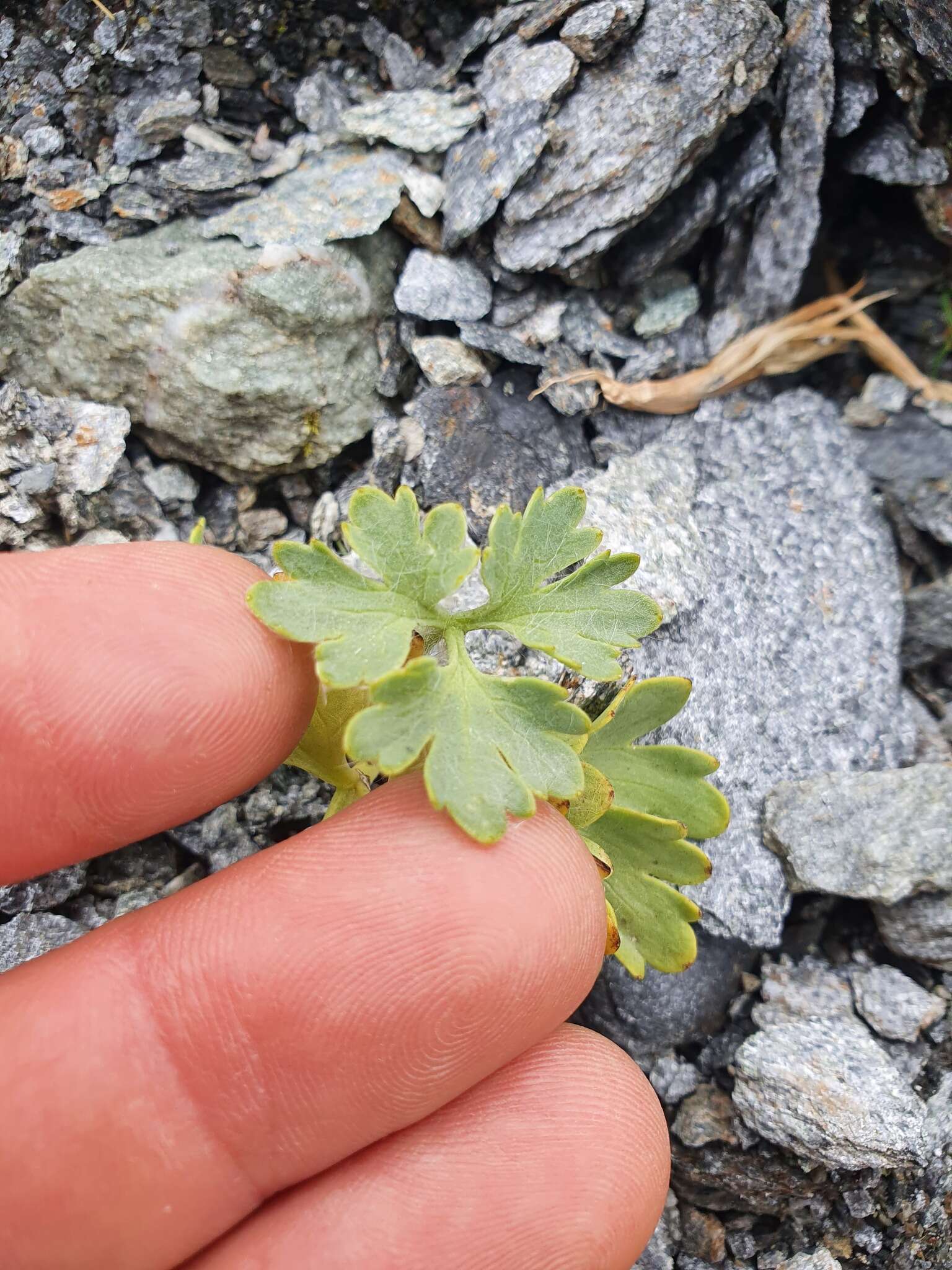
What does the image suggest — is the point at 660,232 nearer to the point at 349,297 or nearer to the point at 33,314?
the point at 349,297

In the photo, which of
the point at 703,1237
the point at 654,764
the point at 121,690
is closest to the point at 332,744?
the point at 121,690

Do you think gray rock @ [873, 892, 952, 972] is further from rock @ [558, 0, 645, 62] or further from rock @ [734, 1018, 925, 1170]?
rock @ [558, 0, 645, 62]

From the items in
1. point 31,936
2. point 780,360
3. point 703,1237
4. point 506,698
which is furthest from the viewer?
point 780,360

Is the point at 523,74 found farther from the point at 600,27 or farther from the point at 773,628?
the point at 773,628

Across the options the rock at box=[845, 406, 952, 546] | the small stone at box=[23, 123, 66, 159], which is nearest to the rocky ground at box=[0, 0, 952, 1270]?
the small stone at box=[23, 123, 66, 159]

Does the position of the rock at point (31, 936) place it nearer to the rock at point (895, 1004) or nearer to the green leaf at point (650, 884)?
the green leaf at point (650, 884)

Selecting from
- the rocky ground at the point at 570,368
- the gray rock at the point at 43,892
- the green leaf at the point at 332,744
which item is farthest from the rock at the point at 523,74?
the gray rock at the point at 43,892
